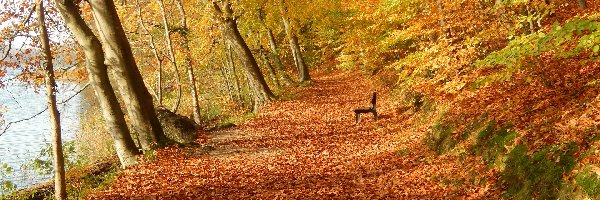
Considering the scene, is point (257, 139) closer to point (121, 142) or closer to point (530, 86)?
point (121, 142)

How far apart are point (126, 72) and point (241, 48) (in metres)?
9.31

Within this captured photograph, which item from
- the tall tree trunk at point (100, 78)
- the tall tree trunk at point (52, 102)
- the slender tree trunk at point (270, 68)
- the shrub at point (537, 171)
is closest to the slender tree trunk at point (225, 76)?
the slender tree trunk at point (270, 68)

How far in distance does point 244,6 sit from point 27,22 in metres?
10.8

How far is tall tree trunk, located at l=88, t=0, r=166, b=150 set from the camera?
13.3 meters

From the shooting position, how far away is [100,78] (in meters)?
13.2

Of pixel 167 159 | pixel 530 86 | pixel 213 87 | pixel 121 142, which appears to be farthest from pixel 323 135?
pixel 213 87

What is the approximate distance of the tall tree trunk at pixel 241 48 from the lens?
868 inches

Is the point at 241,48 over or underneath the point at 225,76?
over

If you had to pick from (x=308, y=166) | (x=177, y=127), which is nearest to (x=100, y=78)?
(x=177, y=127)

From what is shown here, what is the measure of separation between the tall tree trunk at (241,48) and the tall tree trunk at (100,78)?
9160mm

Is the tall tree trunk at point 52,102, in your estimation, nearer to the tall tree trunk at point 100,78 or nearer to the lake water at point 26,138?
the tall tree trunk at point 100,78

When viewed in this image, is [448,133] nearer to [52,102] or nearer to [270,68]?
[52,102]

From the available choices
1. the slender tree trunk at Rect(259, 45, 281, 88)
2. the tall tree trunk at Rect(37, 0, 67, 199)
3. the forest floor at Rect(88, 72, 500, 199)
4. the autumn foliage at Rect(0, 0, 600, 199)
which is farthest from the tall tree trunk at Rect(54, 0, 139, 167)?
the slender tree trunk at Rect(259, 45, 281, 88)

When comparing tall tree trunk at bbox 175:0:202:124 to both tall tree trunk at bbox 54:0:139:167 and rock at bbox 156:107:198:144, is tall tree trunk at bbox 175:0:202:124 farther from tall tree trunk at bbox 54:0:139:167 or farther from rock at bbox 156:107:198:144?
tall tree trunk at bbox 54:0:139:167
